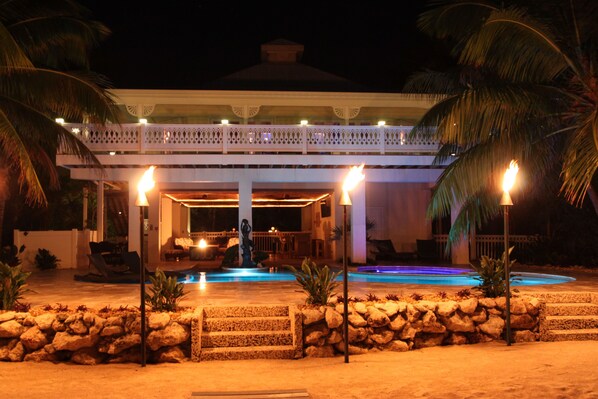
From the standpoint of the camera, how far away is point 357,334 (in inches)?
354

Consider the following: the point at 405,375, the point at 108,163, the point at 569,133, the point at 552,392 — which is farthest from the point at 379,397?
the point at 108,163

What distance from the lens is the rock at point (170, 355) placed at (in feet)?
27.9

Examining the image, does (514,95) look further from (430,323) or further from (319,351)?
(319,351)

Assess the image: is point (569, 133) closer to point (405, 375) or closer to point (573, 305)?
point (573, 305)

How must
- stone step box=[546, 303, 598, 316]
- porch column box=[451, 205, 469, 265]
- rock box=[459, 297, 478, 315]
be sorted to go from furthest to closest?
porch column box=[451, 205, 469, 265], stone step box=[546, 303, 598, 316], rock box=[459, 297, 478, 315]

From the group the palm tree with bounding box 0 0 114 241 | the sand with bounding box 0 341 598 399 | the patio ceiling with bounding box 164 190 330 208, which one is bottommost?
the sand with bounding box 0 341 598 399

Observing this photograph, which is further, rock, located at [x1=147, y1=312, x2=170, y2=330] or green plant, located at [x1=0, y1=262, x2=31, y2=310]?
green plant, located at [x1=0, y1=262, x2=31, y2=310]

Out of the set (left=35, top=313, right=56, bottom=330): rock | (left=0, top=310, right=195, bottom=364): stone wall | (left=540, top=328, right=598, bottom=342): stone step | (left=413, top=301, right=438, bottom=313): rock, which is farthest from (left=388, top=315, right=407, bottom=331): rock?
(left=35, top=313, right=56, bottom=330): rock

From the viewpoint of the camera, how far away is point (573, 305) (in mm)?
10234

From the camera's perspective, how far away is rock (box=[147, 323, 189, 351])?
848 cm

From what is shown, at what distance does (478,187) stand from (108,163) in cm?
1163

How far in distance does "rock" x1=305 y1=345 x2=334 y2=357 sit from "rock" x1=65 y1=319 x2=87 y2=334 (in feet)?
10.3

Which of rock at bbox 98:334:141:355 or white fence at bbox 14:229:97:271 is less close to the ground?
white fence at bbox 14:229:97:271

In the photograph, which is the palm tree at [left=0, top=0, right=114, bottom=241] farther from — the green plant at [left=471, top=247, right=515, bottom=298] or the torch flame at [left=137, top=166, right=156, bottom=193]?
the green plant at [left=471, top=247, right=515, bottom=298]
